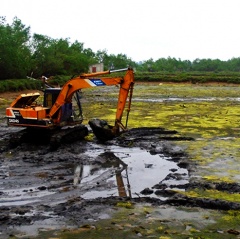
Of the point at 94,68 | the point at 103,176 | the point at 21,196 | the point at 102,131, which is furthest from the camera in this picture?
the point at 94,68

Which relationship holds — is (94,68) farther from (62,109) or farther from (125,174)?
(125,174)

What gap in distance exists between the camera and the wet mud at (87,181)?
8.88m

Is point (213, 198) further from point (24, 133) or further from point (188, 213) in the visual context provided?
point (24, 133)

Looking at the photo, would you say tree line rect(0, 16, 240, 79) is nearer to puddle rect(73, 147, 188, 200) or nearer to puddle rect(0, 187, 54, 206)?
puddle rect(73, 147, 188, 200)

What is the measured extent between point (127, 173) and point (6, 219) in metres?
4.94

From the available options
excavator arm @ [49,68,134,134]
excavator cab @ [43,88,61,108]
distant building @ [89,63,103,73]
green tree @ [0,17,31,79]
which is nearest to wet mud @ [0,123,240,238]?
excavator arm @ [49,68,134,134]

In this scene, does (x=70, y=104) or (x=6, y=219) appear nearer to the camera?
(x=6, y=219)

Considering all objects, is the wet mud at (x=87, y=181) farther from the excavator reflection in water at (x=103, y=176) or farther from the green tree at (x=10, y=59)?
the green tree at (x=10, y=59)

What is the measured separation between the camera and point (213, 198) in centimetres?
986

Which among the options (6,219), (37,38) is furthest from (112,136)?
(37,38)

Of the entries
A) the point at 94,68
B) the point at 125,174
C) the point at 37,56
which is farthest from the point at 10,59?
the point at 94,68

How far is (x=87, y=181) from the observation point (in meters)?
11.8

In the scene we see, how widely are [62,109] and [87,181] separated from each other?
5.26 meters

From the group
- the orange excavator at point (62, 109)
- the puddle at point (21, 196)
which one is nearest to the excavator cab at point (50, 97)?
the orange excavator at point (62, 109)
